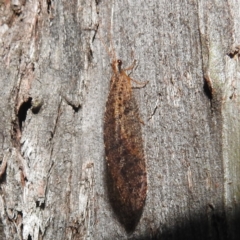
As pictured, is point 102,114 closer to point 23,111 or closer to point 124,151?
point 124,151

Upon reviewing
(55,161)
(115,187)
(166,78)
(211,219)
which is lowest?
(211,219)

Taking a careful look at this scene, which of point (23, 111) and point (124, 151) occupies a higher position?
point (23, 111)

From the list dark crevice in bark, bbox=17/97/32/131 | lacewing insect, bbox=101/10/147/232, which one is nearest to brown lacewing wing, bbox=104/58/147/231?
lacewing insect, bbox=101/10/147/232

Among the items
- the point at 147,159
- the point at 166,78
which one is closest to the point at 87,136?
the point at 147,159

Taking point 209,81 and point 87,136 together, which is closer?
point 209,81

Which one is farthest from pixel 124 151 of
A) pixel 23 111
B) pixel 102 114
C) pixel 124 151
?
pixel 23 111

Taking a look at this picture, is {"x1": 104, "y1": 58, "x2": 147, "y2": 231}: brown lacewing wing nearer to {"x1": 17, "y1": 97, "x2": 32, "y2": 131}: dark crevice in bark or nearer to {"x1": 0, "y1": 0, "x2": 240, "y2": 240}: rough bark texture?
{"x1": 0, "y1": 0, "x2": 240, "y2": 240}: rough bark texture

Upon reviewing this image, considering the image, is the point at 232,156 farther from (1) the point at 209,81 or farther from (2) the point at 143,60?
(2) the point at 143,60

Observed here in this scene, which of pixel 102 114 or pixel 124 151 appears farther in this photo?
pixel 102 114
